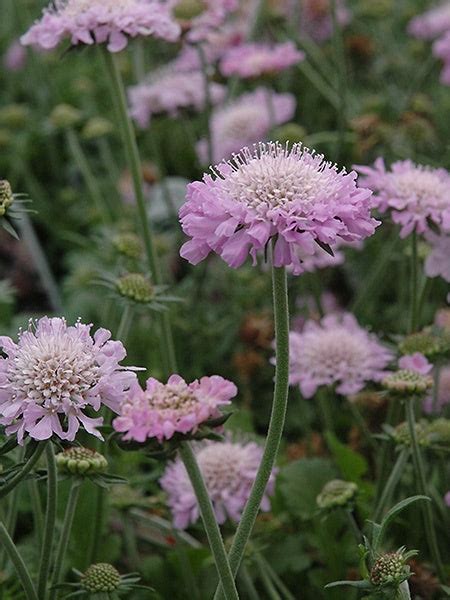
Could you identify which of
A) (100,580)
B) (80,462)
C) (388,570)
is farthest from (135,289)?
(388,570)

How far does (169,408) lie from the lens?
1322 millimetres

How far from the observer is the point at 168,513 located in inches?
81.0

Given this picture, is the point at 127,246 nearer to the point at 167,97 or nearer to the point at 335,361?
the point at 335,361

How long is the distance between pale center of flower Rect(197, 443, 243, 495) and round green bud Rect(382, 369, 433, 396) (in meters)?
0.36

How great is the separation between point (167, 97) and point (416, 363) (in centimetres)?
137

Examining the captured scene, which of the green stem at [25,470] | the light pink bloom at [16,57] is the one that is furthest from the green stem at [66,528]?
the light pink bloom at [16,57]

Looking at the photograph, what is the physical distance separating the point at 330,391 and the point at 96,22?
98 centimetres

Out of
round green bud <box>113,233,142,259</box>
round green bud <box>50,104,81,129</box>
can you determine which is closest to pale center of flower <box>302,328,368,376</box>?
round green bud <box>113,233,142,259</box>

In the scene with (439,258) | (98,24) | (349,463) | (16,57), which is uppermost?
(16,57)

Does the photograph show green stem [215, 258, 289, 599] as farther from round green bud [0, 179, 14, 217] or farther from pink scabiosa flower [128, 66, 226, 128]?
pink scabiosa flower [128, 66, 226, 128]

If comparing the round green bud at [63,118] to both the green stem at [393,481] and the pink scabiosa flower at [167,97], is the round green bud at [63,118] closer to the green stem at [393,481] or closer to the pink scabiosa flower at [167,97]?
the pink scabiosa flower at [167,97]

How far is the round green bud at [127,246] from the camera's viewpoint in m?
2.36

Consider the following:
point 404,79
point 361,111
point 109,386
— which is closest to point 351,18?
point 404,79

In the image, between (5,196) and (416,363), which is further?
(416,363)
